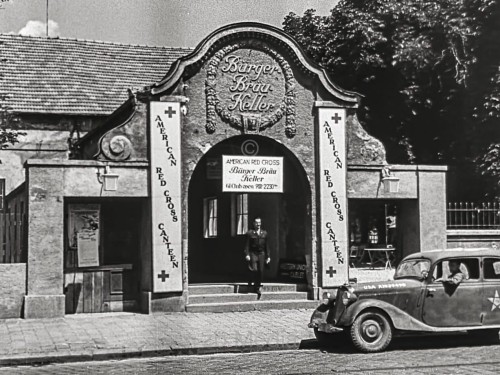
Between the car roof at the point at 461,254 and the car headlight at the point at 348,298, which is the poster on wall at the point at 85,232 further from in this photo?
the car roof at the point at 461,254

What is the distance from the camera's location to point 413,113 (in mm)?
27234

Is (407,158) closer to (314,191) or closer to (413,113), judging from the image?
→ (413,113)

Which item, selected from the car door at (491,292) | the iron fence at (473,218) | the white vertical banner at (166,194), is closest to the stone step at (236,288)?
the white vertical banner at (166,194)

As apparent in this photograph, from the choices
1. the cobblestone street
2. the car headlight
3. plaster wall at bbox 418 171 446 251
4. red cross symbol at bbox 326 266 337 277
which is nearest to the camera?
the cobblestone street

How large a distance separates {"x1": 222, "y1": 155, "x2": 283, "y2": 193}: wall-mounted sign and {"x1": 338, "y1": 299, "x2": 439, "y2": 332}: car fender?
615cm

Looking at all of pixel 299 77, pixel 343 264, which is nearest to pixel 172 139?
pixel 299 77

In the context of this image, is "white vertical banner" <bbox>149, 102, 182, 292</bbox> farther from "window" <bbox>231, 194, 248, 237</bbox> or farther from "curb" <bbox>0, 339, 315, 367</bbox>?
"window" <bbox>231, 194, 248, 237</bbox>

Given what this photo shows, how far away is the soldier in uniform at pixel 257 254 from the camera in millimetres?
18562

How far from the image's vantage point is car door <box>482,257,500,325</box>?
1340 cm

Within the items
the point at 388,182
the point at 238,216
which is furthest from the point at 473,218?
the point at 238,216

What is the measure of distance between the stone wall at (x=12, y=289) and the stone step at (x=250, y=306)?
3631mm

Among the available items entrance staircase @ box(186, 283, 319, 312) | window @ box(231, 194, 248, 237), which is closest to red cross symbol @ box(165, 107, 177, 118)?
entrance staircase @ box(186, 283, 319, 312)

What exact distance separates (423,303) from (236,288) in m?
6.46

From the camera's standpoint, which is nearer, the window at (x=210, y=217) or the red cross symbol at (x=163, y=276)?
the red cross symbol at (x=163, y=276)
